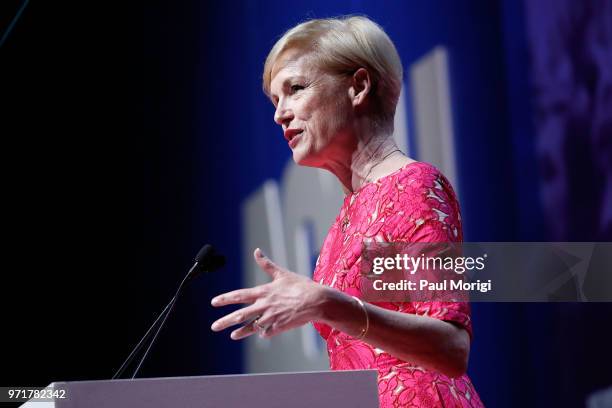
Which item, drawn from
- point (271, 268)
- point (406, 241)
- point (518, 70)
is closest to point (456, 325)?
point (406, 241)

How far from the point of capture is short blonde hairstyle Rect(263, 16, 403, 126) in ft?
5.01

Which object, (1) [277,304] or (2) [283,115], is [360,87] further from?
(1) [277,304]

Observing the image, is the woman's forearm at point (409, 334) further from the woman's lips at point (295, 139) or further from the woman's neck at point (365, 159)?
the woman's lips at point (295, 139)

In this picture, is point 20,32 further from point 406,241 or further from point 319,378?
point 319,378

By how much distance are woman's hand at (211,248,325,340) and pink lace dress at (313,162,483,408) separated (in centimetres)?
28

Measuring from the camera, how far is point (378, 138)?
154 centimetres

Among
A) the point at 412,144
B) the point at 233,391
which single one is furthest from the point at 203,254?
the point at 412,144

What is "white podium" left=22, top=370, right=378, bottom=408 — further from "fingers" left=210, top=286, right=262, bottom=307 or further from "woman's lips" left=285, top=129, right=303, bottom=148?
"woman's lips" left=285, top=129, right=303, bottom=148

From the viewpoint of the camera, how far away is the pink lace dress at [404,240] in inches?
47.0

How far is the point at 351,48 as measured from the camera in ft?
5.02

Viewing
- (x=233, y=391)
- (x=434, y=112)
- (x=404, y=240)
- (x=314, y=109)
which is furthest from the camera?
(x=434, y=112)

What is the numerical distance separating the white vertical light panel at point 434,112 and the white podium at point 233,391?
1.65m

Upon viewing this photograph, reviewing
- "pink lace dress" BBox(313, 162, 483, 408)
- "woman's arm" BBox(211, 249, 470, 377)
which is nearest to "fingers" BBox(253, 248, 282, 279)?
"woman's arm" BBox(211, 249, 470, 377)

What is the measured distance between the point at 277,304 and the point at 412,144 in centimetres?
164
